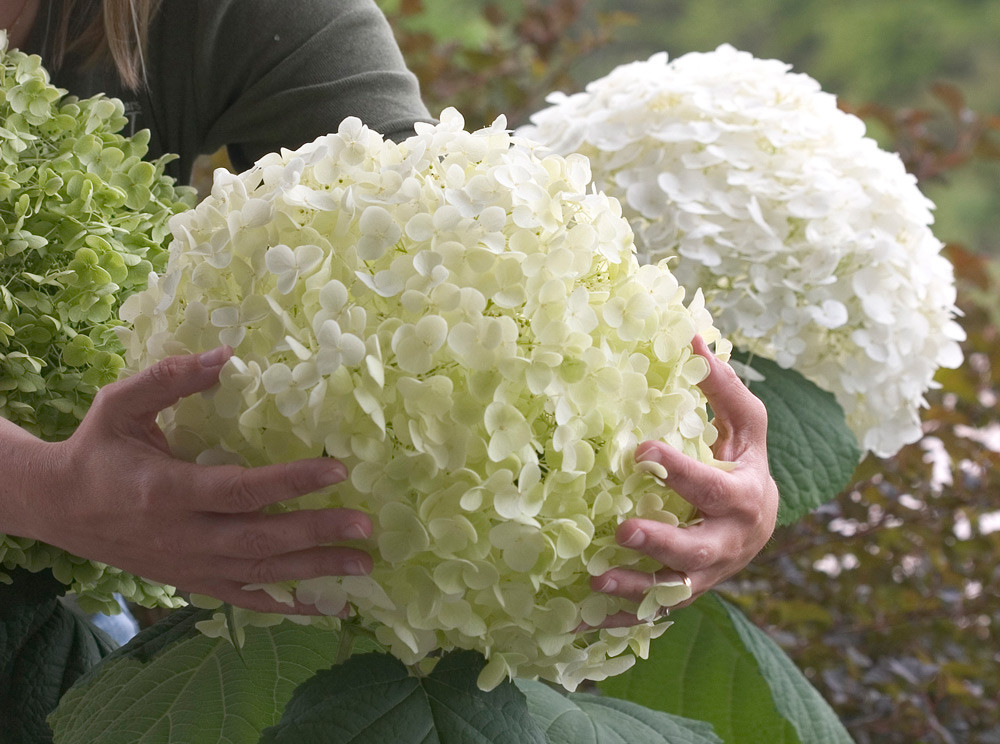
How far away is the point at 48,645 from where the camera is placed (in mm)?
797

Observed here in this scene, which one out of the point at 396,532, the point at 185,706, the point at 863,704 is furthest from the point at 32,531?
the point at 863,704

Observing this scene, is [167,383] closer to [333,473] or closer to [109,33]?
[333,473]

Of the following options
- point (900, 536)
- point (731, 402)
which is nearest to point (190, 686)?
point (731, 402)

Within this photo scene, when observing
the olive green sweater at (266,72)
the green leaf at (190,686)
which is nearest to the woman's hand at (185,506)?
the green leaf at (190,686)

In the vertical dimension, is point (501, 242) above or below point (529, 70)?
above

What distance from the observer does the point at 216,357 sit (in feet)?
1.80

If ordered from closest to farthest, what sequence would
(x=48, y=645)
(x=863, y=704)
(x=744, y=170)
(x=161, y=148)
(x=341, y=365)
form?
(x=341, y=365) → (x=48, y=645) → (x=744, y=170) → (x=161, y=148) → (x=863, y=704)

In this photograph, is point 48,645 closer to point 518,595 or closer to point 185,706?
point 185,706

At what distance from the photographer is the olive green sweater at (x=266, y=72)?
3.27ft

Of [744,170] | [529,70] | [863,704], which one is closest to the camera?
[744,170]

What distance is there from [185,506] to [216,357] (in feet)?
0.27

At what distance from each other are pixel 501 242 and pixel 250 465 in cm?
19

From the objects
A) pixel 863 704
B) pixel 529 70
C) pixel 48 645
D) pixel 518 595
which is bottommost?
pixel 863 704

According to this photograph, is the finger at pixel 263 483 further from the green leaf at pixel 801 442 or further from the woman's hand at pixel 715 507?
the green leaf at pixel 801 442
